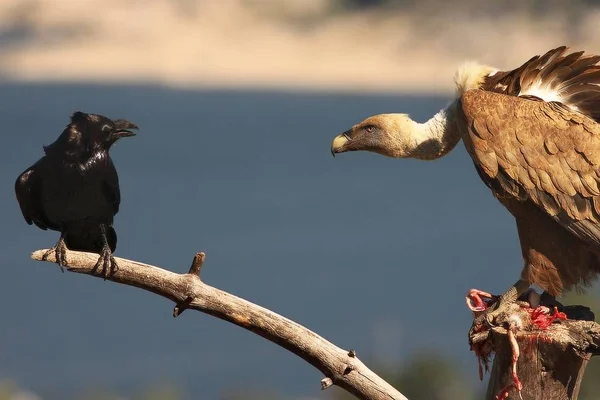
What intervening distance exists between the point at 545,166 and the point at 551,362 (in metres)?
1.24

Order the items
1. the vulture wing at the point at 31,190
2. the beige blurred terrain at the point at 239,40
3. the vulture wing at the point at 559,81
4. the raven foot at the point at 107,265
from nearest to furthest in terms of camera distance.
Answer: the raven foot at the point at 107,265
the vulture wing at the point at 31,190
the vulture wing at the point at 559,81
the beige blurred terrain at the point at 239,40

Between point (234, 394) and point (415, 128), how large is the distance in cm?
2201

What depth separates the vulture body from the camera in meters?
Result: 7.24

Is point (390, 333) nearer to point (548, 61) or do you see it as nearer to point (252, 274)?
point (252, 274)

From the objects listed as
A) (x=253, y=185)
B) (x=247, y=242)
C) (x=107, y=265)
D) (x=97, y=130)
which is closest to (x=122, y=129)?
(x=97, y=130)

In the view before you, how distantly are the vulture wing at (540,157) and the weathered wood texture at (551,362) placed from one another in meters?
0.86

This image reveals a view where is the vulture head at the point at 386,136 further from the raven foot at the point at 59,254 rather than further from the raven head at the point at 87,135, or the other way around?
the raven foot at the point at 59,254

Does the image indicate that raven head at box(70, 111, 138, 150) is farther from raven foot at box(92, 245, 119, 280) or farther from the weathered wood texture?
the weathered wood texture

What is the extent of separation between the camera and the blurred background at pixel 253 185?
46781 millimetres

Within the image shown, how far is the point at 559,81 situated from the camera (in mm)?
7547

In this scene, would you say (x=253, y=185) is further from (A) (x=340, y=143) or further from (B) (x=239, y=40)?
(A) (x=340, y=143)

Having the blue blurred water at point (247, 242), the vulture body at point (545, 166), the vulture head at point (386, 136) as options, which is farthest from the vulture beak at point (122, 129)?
the blue blurred water at point (247, 242)

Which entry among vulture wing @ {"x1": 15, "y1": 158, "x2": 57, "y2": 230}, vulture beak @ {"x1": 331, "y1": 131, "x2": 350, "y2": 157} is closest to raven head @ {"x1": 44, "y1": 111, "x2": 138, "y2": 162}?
vulture wing @ {"x1": 15, "y1": 158, "x2": 57, "y2": 230}

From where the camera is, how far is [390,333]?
155 feet
